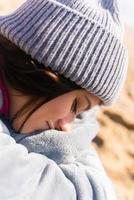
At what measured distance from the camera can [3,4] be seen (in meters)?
3.70

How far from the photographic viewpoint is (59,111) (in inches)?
52.2

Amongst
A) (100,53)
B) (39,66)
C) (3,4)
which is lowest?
(3,4)

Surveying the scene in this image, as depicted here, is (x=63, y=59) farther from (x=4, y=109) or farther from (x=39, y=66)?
(x=4, y=109)

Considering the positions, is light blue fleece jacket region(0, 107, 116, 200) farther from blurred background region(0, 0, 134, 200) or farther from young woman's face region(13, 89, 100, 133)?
blurred background region(0, 0, 134, 200)

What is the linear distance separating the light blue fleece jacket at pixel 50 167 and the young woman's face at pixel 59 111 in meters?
0.02

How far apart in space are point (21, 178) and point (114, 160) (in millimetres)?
1485

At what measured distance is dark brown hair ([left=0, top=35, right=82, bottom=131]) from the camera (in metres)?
1.28

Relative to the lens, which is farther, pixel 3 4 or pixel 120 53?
A: pixel 3 4

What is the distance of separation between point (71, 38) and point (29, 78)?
137 millimetres

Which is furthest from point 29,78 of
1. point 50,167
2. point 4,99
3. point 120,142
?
point 120,142

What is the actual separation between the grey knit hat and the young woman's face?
40 millimetres

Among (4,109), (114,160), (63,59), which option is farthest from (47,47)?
(114,160)

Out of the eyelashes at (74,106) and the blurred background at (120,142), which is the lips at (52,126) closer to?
the eyelashes at (74,106)

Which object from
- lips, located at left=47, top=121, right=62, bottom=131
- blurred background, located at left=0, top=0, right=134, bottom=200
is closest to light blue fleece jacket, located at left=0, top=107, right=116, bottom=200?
lips, located at left=47, top=121, right=62, bottom=131
